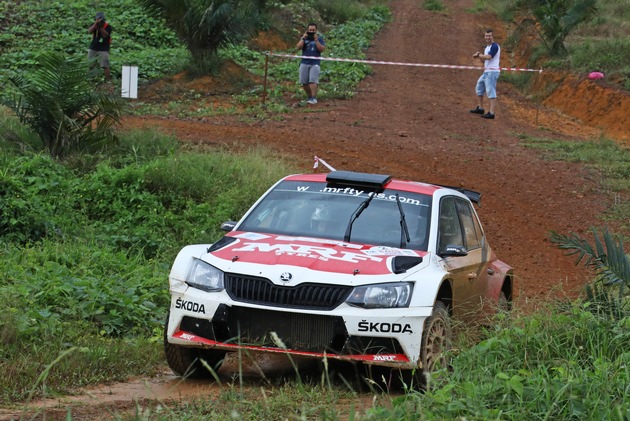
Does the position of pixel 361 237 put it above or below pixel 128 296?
above

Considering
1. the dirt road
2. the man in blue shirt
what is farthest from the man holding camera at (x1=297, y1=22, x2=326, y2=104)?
the man in blue shirt

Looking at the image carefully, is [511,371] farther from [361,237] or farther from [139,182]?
[139,182]

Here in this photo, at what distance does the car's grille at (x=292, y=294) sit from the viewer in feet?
22.5

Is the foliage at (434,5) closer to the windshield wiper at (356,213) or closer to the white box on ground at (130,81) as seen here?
the white box on ground at (130,81)

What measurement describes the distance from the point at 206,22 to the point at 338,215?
640 inches

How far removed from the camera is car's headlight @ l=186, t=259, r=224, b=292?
7145mm

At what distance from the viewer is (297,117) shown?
826 inches

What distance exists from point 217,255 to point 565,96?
20588mm

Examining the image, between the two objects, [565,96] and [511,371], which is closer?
[511,371]

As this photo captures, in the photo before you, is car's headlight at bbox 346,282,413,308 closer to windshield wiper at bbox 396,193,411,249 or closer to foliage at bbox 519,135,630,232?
windshield wiper at bbox 396,193,411,249

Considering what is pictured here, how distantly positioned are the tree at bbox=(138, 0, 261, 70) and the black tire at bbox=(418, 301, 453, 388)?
17347 mm

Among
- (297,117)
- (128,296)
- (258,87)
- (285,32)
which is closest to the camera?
(128,296)

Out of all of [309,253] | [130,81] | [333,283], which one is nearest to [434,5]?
[130,81]

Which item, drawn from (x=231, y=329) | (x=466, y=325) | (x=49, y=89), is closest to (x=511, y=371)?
(x=466, y=325)
